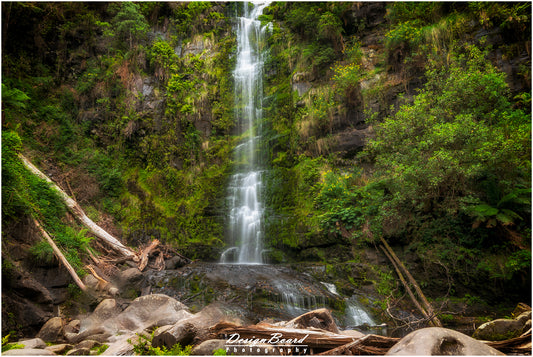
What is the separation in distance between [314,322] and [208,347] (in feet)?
4.99

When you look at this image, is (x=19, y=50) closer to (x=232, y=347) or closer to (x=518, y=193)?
(x=232, y=347)

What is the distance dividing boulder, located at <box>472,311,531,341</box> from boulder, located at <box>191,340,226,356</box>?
11.4 ft

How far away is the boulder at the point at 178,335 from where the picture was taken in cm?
374

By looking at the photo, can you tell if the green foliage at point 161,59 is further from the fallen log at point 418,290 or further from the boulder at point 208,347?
the boulder at point 208,347

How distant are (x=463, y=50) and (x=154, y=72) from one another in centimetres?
1573

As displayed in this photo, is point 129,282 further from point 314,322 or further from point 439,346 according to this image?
point 439,346

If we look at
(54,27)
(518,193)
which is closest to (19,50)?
(54,27)

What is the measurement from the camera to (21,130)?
12.4 metres

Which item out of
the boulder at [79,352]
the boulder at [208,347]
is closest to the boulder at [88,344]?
the boulder at [79,352]

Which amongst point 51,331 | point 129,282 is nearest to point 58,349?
point 51,331

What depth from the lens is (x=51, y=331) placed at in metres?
5.37

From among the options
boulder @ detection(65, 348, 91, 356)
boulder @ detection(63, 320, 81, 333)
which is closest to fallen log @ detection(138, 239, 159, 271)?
boulder @ detection(63, 320, 81, 333)

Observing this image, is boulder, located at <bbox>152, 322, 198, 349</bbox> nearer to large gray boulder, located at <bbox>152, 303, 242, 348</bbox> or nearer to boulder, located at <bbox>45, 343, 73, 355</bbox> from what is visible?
large gray boulder, located at <bbox>152, 303, 242, 348</bbox>

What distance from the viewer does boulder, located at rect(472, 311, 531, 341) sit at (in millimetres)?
3467
